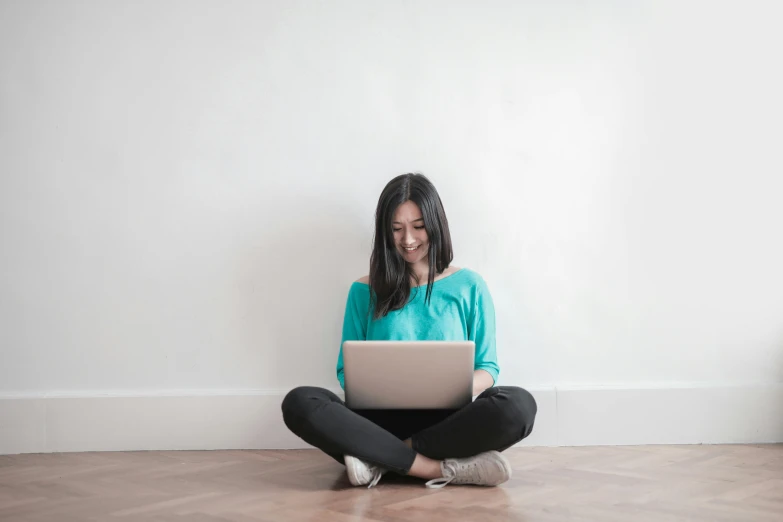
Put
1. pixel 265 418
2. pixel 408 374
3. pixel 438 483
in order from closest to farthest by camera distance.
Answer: pixel 408 374 → pixel 438 483 → pixel 265 418

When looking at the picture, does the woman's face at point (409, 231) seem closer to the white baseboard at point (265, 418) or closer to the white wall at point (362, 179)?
the white wall at point (362, 179)

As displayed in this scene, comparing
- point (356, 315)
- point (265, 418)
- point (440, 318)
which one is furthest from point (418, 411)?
point (265, 418)

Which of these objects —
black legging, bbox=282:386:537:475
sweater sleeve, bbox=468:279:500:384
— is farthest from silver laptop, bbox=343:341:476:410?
sweater sleeve, bbox=468:279:500:384

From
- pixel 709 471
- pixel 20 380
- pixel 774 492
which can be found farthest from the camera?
pixel 20 380

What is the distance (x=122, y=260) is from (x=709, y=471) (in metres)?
2.18

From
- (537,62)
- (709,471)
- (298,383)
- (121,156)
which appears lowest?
(709,471)

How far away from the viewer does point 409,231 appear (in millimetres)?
2510

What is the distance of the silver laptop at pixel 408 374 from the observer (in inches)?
79.6

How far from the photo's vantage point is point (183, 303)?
279 centimetres

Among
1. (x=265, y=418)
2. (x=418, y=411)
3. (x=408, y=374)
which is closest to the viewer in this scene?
(x=408, y=374)

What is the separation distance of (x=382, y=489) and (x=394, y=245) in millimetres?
854

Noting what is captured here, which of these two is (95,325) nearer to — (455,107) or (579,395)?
(455,107)

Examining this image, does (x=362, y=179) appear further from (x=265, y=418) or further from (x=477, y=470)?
(x=477, y=470)

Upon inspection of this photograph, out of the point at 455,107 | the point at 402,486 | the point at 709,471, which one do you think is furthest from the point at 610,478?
the point at 455,107
